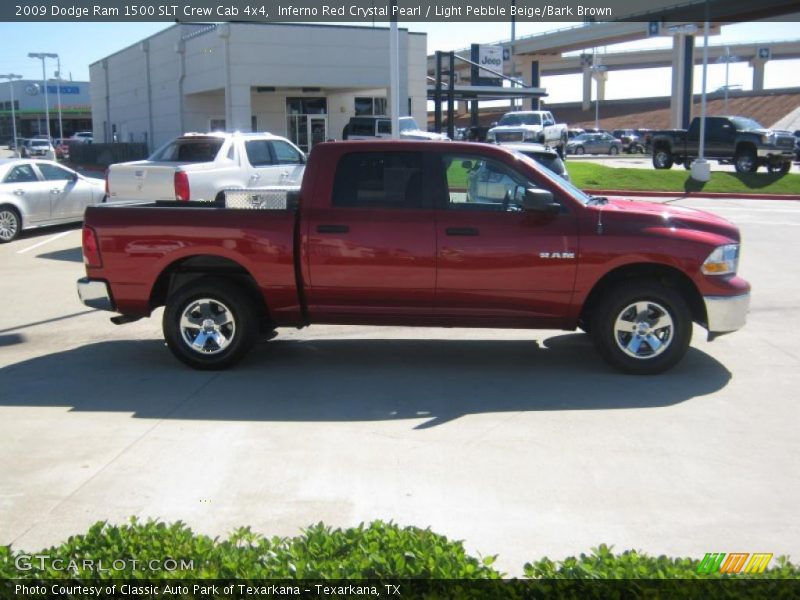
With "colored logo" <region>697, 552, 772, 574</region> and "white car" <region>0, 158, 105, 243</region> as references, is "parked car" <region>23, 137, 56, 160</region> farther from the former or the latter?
"colored logo" <region>697, 552, 772, 574</region>

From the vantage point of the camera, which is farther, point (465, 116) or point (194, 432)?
point (465, 116)

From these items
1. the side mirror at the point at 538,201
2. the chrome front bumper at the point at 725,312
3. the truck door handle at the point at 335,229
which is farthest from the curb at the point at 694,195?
the truck door handle at the point at 335,229

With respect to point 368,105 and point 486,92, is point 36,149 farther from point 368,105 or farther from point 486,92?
point 486,92

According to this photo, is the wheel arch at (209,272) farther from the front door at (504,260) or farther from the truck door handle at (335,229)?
the front door at (504,260)

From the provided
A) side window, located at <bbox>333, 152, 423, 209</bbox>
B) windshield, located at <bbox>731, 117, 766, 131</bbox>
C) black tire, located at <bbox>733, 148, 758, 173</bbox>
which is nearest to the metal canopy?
windshield, located at <bbox>731, 117, 766, 131</bbox>

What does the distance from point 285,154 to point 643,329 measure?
33.7ft

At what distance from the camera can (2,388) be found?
7.29 meters

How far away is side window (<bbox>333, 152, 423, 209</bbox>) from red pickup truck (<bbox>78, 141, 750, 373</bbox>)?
0.01 m

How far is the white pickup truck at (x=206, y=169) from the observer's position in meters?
13.8

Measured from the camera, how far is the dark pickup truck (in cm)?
2948

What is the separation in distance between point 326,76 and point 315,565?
37.5m

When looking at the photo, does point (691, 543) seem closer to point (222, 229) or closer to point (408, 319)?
point (408, 319)

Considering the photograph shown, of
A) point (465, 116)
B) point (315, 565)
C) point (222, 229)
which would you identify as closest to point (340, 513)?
point (315, 565)

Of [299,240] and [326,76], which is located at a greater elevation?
[326,76]
